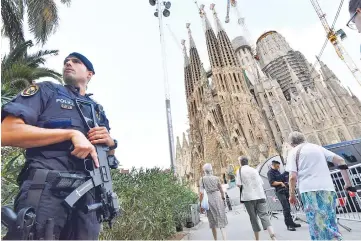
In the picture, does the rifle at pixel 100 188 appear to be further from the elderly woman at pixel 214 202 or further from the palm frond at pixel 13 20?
the palm frond at pixel 13 20

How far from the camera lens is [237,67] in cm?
3816

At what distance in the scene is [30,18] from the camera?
7.81m

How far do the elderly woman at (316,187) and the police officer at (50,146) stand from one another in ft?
8.76

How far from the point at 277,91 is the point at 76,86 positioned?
39.9 metres

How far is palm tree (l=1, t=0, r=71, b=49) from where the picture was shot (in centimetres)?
780

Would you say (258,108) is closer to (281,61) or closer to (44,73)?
Answer: (281,61)

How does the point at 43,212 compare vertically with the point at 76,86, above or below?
below

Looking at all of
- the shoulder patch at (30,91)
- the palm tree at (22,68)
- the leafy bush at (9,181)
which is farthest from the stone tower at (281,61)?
the shoulder patch at (30,91)

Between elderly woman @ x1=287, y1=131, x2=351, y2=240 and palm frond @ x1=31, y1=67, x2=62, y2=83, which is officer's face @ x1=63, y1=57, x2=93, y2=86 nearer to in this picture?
elderly woman @ x1=287, y1=131, x2=351, y2=240

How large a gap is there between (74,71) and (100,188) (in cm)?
84

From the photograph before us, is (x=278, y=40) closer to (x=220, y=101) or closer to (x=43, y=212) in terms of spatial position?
(x=220, y=101)

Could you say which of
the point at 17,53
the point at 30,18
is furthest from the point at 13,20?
the point at 17,53

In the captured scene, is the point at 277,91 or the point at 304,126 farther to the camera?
the point at 277,91

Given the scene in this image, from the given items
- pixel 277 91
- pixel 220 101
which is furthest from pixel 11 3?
pixel 277 91
